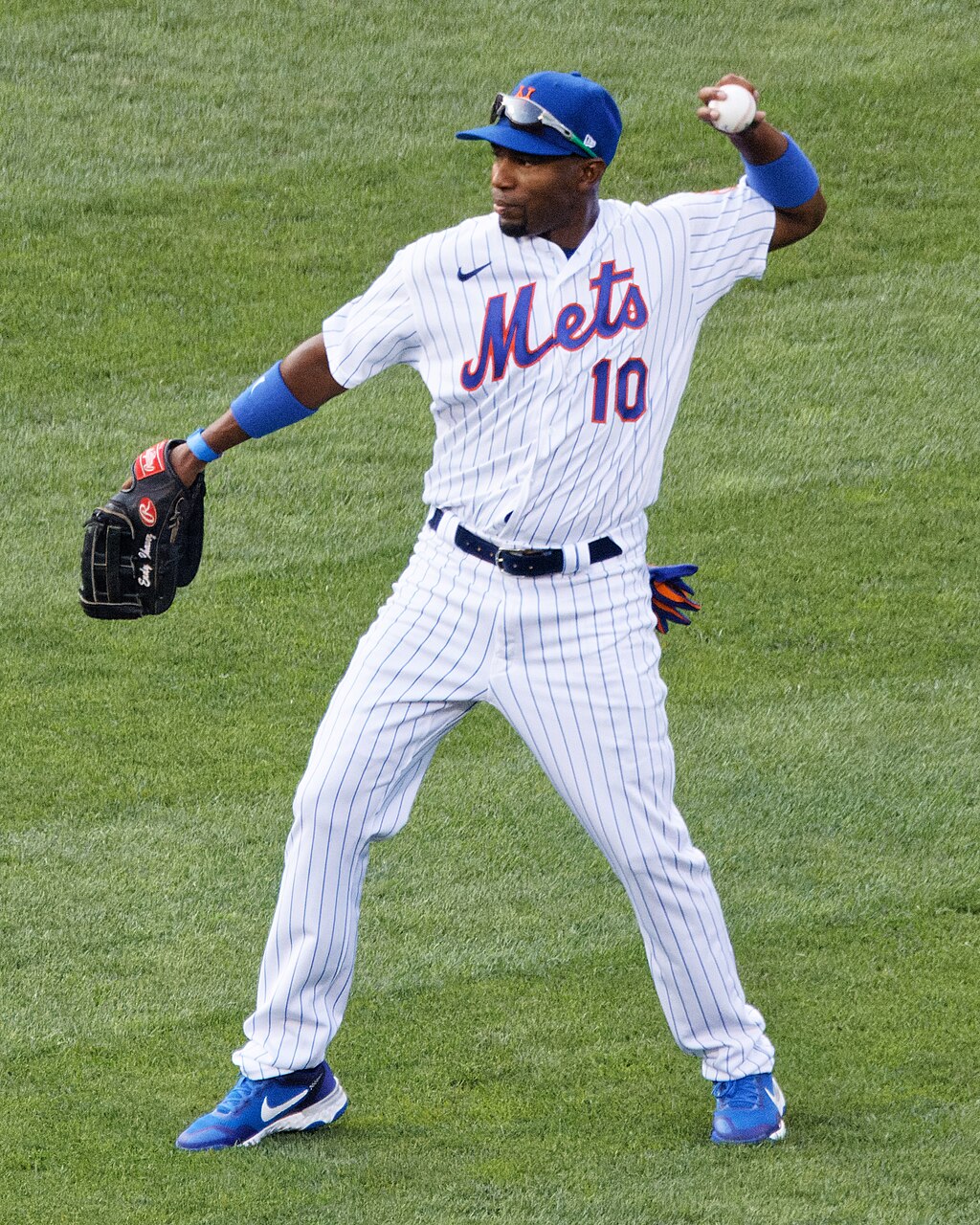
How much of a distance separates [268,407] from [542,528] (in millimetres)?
569

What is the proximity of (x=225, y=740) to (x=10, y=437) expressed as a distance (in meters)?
2.13

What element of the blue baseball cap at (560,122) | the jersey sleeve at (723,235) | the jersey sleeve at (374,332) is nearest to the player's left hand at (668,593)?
the jersey sleeve at (723,235)

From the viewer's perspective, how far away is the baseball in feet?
11.5

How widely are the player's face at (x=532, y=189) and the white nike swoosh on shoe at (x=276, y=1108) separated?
1.67 metres

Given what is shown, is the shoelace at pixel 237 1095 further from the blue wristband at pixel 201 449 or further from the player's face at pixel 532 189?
the player's face at pixel 532 189

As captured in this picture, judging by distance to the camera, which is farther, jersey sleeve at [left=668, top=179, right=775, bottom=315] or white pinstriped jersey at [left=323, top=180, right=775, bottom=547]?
jersey sleeve at [left=668, top=179, right=775, bottom=315]

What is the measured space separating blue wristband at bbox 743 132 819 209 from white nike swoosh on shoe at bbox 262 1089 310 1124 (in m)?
1.91

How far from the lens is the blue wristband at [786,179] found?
145 inches

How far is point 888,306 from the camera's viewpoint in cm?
788

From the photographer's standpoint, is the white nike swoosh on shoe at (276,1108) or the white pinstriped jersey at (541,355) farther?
the white nike swoosh on shoe at (276,1108)

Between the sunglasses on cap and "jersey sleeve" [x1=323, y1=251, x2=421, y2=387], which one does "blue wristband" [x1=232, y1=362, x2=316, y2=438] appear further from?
the sunglasses on cap

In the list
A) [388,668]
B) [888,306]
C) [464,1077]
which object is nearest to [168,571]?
[388,668]

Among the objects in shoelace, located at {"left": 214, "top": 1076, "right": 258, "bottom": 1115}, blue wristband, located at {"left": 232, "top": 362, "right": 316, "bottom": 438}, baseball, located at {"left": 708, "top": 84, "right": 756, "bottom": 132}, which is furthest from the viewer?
shoelace, located at {"left": 214, "top": 1076, "right": 258, "bottom": 1115}

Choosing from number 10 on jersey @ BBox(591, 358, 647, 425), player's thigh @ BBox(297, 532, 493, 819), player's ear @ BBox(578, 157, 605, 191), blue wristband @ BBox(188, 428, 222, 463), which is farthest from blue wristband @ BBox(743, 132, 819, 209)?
blue wristband @ BBox(188, 428, 222, 463)
